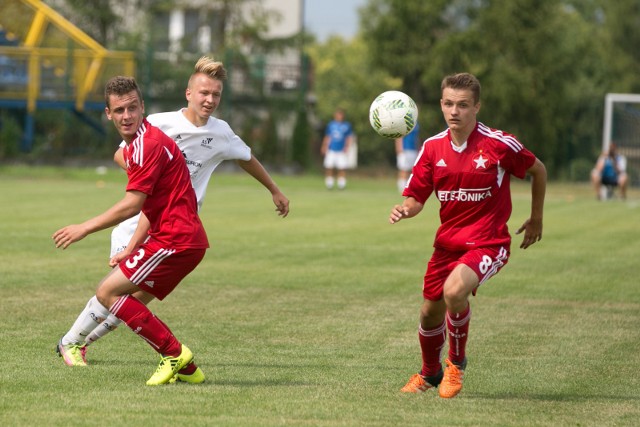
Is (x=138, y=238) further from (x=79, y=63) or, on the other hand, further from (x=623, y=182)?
(x=79, y=63)

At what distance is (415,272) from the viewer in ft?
45.6

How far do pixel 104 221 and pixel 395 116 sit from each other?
2518 millimetres

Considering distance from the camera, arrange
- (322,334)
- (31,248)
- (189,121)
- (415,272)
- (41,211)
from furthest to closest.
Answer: (41,211)
(31,248)
(415,272)
(322,334)
(189,121)

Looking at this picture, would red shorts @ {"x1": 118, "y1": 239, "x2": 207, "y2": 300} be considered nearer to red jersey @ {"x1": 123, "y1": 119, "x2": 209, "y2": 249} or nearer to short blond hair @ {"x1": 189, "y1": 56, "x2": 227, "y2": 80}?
red jersey @ {"x1": 123, "y1": 119, "x2": 209, "y2": 249}

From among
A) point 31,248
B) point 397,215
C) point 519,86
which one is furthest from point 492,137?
point 519,86

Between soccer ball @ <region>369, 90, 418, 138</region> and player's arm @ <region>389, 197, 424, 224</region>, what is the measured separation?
1164 mm

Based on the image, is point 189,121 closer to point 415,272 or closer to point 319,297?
point 319,297

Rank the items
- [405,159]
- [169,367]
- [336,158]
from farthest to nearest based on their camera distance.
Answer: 1. [336,158]
2. [405,159]
3. [169,367]

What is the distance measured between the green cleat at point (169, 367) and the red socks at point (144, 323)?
0.11ft

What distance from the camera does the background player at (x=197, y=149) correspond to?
7.91 m

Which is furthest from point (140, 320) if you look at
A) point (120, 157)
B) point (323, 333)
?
point (323, 333)

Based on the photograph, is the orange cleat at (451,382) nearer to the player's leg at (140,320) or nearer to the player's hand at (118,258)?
the player's leg at (140,320)

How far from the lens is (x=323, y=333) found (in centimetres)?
954

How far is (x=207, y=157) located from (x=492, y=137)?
2167 millimetres
